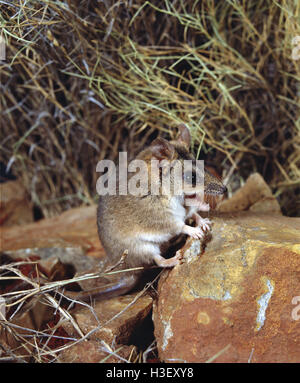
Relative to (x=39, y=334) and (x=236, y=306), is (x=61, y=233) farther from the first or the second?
(x=236, y=306)

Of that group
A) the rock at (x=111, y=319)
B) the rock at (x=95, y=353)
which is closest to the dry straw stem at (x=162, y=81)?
the rock at (x=111, y=319)

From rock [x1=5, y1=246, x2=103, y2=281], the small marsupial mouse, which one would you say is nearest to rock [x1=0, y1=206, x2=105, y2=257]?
rock [x1=5, y1=246, x2=103, y2=281]

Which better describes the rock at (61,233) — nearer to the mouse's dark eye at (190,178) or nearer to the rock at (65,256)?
the rock at (65,256)

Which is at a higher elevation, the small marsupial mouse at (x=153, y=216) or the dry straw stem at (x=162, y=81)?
the dry straw stem at (x=162, y=81)

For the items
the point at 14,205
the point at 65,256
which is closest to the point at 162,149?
the point at 65,256

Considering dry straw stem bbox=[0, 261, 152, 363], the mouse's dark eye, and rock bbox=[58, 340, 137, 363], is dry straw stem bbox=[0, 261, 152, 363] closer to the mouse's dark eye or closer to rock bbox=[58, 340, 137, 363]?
rock bbox=[58, 340, 137, 363]

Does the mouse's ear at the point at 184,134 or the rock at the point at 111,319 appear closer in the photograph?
the rock at the point at 111,319
